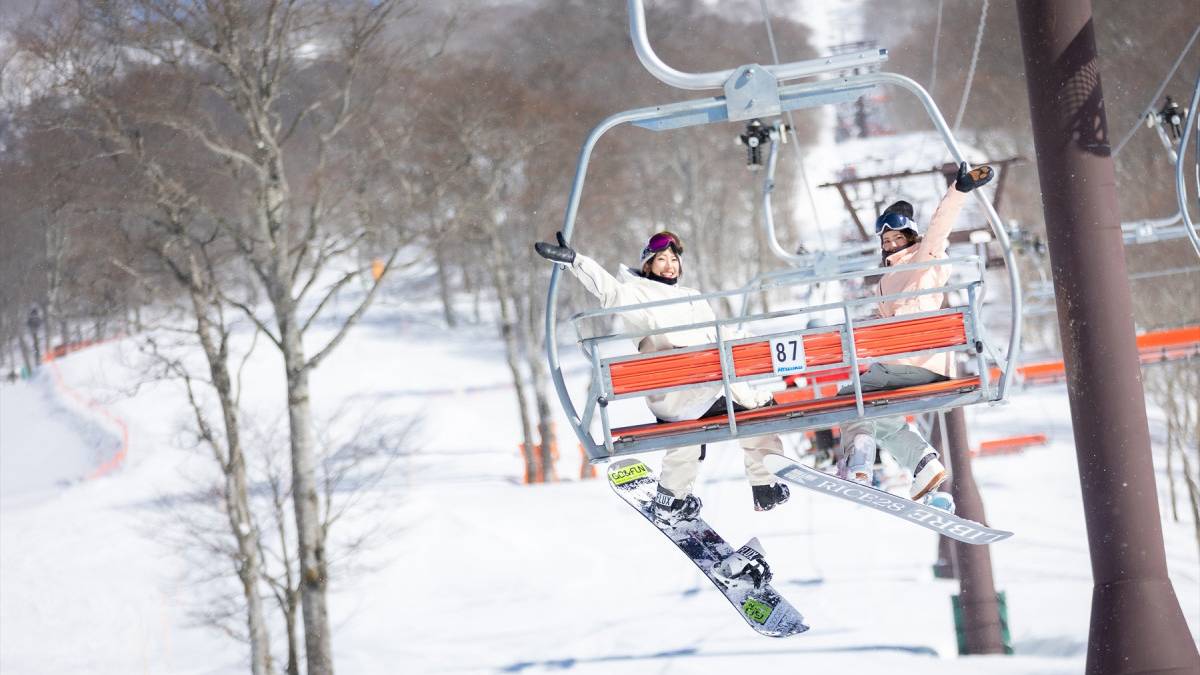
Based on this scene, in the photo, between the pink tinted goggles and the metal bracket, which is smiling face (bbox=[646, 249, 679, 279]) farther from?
the metal bracket

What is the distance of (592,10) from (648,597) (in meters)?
10.9

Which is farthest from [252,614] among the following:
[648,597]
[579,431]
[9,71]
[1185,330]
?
[1185,330]

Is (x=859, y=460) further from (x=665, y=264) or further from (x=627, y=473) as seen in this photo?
(x=665, y=264)

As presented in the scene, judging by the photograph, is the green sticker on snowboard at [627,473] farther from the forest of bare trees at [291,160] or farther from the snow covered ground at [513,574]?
the forest of bare trees at [291,160]

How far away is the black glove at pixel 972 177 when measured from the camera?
472cm

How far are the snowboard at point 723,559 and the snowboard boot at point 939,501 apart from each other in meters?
0.86

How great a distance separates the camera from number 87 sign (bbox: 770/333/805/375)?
4930 millimetres

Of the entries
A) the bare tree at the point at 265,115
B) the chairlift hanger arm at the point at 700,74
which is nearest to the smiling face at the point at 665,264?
the chairlift hanger arm at the point at 700,74

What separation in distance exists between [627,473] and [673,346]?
0.74 m

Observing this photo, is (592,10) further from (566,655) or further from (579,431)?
(579,431)

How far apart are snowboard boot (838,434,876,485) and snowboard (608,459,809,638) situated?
609 millimetres

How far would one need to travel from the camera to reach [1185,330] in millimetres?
15211

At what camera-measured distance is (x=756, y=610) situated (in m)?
5.97

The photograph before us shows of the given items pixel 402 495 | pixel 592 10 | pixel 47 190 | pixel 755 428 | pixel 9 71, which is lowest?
pixel 402 495
